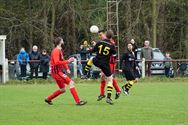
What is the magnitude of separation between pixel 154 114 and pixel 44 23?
106 feet

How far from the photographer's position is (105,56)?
58.9 ft

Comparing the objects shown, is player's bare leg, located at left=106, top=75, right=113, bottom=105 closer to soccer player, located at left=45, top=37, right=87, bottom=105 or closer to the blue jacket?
soccer player, located at left=45, top=37, right=87, bottom=105

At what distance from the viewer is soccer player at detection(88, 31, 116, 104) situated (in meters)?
17.7

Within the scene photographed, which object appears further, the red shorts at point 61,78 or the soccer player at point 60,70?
the red shorts at point 61,78

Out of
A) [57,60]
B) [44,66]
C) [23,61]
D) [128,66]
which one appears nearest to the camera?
[57,60]

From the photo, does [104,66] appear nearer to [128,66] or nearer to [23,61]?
[128,66]

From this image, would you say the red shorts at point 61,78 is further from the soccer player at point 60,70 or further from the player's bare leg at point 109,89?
the player's bare leg at point 109,89

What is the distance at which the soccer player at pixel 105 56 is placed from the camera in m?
17.7

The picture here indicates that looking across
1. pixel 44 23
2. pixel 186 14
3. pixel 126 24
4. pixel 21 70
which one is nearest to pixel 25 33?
pixel 44 23

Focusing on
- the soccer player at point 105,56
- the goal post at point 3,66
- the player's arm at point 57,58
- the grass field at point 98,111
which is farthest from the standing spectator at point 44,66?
the player's arm at point 57,58

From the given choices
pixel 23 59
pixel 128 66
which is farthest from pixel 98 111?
pixel 23 59

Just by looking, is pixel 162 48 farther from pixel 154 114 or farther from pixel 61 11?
pixel 154 114

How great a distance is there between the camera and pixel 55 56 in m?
17.4

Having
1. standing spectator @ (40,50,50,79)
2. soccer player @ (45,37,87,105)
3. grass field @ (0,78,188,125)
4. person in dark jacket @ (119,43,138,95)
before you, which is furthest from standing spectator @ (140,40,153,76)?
soccer player @ (45,37,87,105)
